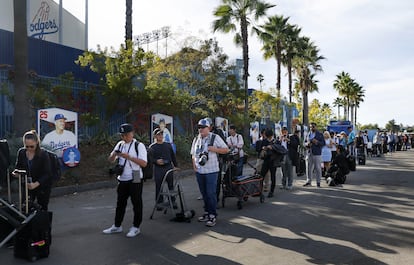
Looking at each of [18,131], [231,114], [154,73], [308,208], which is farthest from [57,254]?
[231,114]

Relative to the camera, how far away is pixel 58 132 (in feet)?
39.5

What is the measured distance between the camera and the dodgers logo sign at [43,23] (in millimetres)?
24438

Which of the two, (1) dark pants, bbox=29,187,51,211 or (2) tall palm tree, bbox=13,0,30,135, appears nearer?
(1) dark pants, bbox=29,187,51,211

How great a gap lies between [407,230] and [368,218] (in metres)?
0.97

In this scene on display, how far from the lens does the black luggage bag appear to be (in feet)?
17.3

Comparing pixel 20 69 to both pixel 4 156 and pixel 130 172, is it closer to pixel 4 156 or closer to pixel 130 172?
pixel 4 156

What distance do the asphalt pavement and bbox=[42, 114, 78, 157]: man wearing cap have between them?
5.60 ft

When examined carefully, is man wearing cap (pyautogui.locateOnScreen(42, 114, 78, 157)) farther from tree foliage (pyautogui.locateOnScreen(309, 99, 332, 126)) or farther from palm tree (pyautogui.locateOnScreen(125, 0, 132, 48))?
tree foliage (pyautogui.locateOnScreen(309, 99, 332, 126))

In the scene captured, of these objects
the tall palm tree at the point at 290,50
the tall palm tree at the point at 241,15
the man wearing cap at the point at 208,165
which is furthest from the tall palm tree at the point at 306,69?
the man wearing cap at the point at 208,165

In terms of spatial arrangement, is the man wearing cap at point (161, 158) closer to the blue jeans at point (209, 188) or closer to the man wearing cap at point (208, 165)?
the man wearing cap at point (208, 165)

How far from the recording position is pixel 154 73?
61.8ft

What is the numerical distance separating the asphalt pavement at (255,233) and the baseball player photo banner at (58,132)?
1.68 metres

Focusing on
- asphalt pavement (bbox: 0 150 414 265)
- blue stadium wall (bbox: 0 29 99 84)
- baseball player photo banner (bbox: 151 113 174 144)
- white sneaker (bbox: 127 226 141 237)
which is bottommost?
asphalt pavement (bbox: 0 150 414 265)

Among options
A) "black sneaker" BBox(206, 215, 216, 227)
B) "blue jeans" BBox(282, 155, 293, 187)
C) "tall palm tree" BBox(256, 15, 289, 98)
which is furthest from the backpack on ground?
"tall palm tree" BBox(256, 15, 289, 98)
